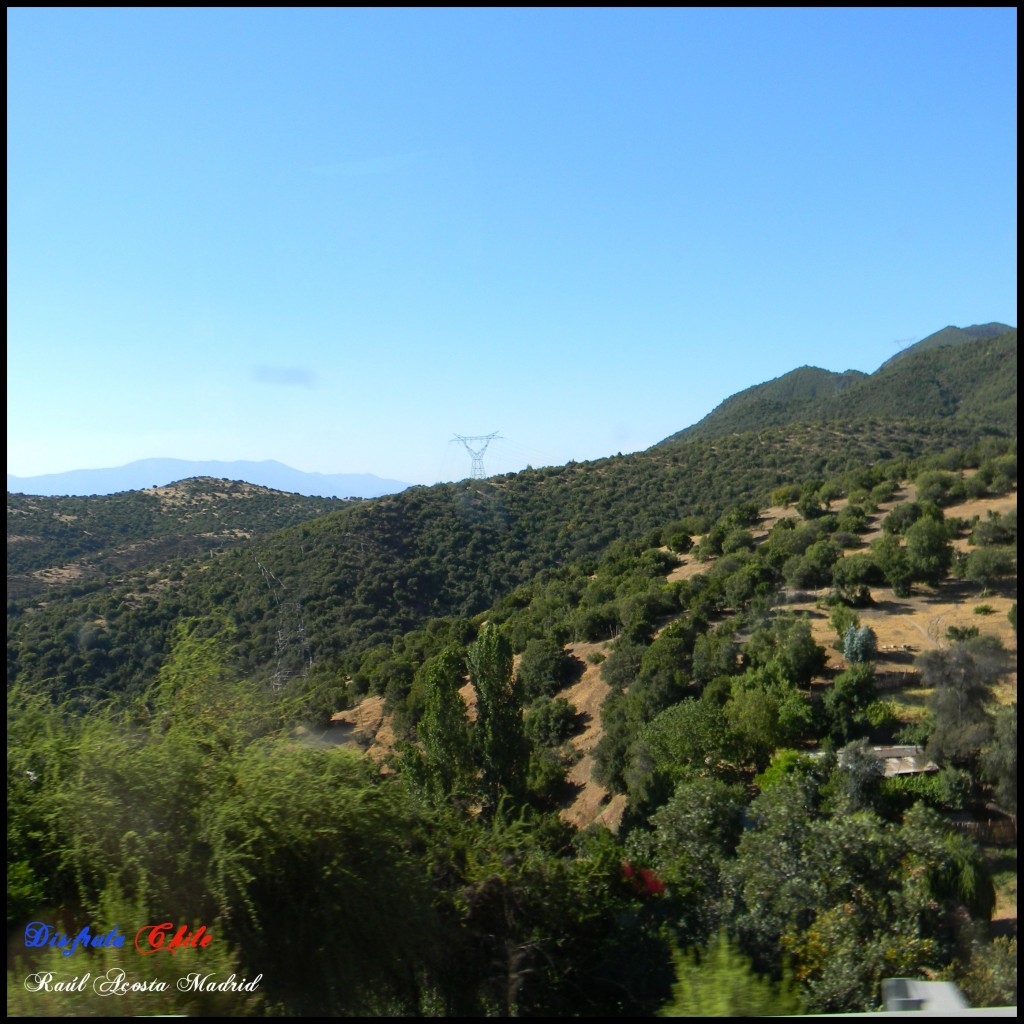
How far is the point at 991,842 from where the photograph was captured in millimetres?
6695

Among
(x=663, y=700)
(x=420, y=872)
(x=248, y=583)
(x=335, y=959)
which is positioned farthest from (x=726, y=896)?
(x=248, y=583)

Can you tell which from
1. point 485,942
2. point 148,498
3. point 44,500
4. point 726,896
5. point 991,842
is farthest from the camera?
point 148,498

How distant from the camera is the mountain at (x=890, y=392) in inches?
1198

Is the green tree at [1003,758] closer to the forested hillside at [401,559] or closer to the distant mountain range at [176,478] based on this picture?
the forested hillside at [401,559]

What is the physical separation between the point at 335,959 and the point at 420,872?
78 centimetres

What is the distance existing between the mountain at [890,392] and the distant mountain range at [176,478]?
22469 mm

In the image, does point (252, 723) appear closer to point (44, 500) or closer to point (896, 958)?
point (896, 958)

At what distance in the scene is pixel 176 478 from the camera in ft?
133

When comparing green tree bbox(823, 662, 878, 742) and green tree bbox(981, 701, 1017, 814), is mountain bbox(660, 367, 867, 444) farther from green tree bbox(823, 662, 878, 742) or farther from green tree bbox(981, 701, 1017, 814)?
green tree bbox(981, 701, 1017, 814)

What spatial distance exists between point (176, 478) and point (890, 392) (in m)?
37.9

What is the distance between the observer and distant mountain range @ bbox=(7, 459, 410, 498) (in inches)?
1329

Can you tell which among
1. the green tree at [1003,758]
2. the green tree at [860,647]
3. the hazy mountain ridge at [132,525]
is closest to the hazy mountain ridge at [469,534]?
the hazy mountain ridge at [132,525]
